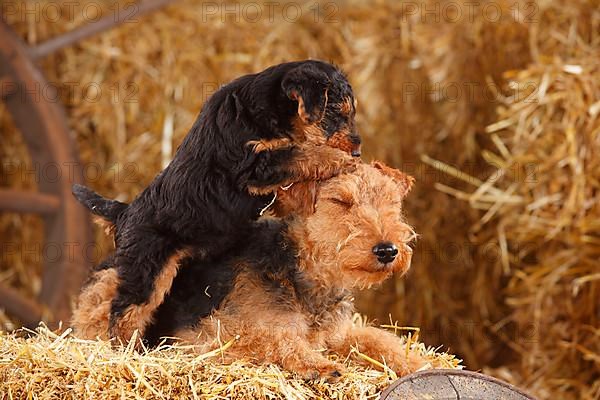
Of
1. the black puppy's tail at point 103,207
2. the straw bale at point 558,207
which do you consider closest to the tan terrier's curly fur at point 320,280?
the black puppy's tail at point 103,207

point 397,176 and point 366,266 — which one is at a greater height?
point 397,176

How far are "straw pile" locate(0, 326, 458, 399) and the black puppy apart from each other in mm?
113

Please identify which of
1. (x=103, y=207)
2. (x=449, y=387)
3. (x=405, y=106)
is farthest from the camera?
(x=405, y=106)

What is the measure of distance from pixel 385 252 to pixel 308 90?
385 mm

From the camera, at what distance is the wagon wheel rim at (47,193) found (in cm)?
444

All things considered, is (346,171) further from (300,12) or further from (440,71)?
(300,12)

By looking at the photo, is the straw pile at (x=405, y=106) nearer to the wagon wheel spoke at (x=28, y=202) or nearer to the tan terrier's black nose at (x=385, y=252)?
the wagon wheel spoke at (x=28, y=202)

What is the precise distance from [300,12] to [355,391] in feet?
11.7

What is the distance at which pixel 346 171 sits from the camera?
210 cm

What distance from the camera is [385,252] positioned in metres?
2.01

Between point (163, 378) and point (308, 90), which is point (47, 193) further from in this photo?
point (308, 90)

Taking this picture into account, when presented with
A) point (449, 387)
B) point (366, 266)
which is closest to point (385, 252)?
point (366, 266)

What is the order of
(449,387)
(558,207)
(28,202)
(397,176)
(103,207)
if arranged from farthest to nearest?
(28,202) → (558,207) → (103,207) → (397,176) → (449,387)

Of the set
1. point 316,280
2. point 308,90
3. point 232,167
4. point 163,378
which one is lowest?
point 163,378
